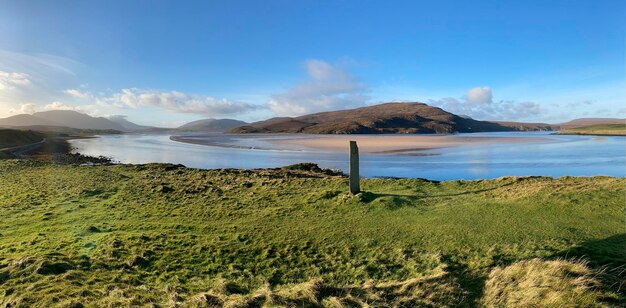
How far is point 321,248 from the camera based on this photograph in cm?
969

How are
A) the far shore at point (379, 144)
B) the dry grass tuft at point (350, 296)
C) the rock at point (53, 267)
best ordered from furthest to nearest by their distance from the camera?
the far shore at point (379, 144) → the rock at point (53, 267) → the dry grass tuft at point (350, 296)

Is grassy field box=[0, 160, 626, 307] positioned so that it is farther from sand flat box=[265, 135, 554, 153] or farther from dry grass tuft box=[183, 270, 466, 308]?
sand flat box=[265, 135, 554, 153]

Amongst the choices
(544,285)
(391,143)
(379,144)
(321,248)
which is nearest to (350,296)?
(321,248)

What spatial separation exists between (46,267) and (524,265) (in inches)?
433

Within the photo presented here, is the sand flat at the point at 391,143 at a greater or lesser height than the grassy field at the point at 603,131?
lesser

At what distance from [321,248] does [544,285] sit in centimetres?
526

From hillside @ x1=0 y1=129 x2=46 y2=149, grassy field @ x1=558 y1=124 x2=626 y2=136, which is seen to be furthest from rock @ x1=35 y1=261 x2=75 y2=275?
grassy field @ x1=558 y1=124 x2=626 y2=136

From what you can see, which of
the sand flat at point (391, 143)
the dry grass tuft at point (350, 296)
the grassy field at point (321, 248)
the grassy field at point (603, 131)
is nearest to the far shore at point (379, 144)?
the sand flat at point (391, 143)

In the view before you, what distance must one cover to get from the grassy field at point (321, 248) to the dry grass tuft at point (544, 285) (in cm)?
3

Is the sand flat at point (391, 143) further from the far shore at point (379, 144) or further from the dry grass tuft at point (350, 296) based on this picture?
the dry grass tuft at point (350, 296)

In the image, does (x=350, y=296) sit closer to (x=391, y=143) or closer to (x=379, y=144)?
(x=379, y=144)

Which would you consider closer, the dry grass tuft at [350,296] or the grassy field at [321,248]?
the dry grass tuft at [350,296]

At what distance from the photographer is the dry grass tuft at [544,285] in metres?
6.28

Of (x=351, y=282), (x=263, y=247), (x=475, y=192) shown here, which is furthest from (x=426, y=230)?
(x=475, y=192)
